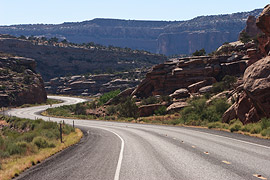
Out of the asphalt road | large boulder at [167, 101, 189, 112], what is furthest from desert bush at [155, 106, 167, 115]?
the asphalt road

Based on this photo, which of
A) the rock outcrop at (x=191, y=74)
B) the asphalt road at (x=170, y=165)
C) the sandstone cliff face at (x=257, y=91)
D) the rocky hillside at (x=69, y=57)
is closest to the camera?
the asphalt road at (x=170, y=165)

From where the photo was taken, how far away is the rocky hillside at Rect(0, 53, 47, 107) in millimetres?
80856

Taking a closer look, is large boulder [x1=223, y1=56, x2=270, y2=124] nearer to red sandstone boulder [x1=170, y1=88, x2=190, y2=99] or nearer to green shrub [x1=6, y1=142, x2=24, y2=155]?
green shrub [x1=6, y1=142, x2=24, y2=155]

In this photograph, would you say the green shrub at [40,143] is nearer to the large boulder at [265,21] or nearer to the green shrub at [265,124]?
the green shrub at [265,124]

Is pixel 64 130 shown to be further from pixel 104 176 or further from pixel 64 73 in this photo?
pixel 64 73

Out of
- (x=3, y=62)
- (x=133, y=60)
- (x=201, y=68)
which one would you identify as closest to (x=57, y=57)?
(x=133, y=60)

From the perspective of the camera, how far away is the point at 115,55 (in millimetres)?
169750

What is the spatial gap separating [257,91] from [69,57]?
15056 centimetres

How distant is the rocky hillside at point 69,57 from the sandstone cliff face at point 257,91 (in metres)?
128

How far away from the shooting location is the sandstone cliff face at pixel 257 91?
19500 millimetres

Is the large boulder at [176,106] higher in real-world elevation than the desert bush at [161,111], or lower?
higher

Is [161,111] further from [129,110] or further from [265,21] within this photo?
Result: [265,21]

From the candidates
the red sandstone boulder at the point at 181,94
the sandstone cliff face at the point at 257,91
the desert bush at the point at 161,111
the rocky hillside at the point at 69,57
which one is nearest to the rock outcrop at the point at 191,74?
the red sandstone boulder at the point at 181,94

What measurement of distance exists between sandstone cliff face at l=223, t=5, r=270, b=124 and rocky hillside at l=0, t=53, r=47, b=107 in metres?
70.3
